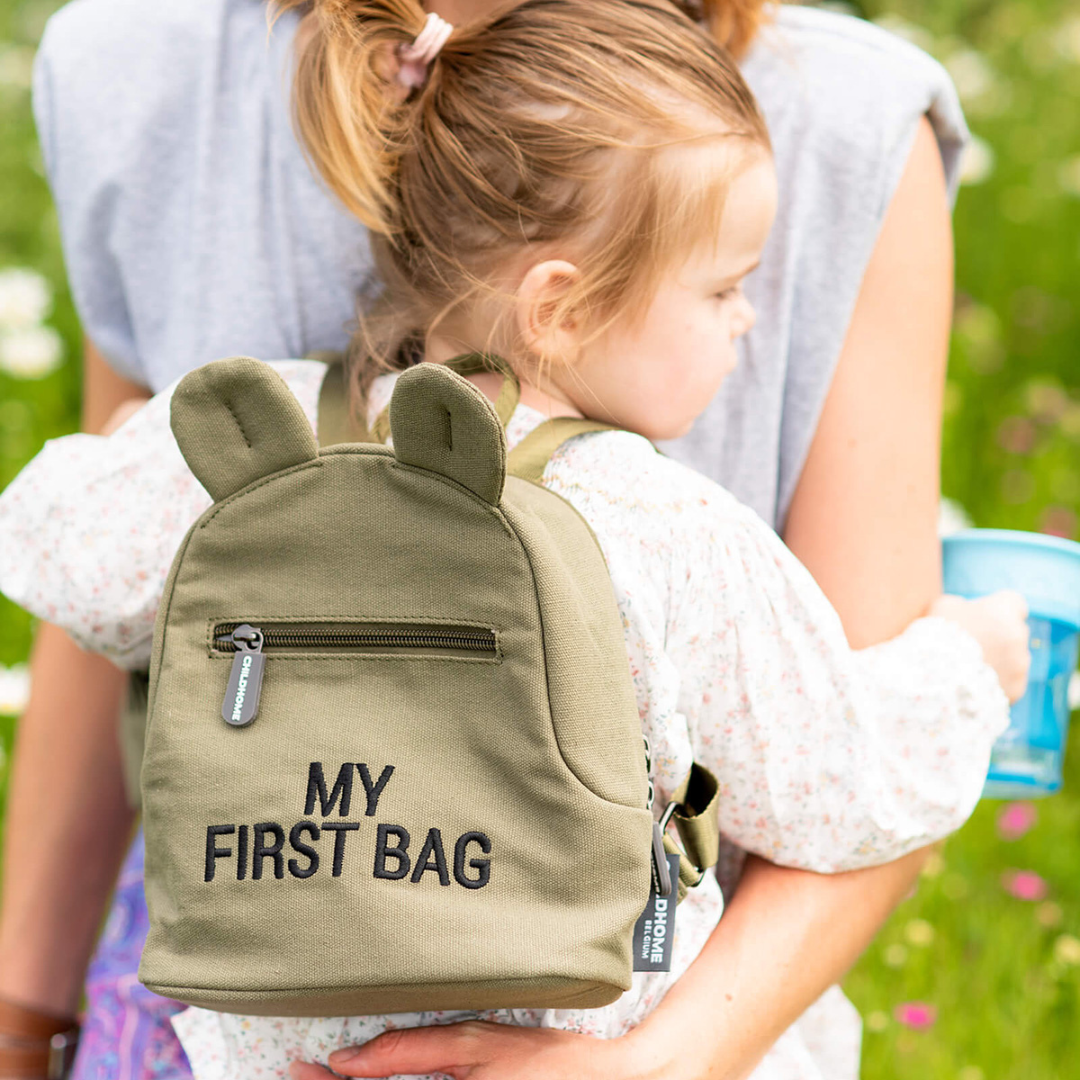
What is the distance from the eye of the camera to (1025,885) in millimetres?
2084

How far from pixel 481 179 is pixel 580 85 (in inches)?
4.7

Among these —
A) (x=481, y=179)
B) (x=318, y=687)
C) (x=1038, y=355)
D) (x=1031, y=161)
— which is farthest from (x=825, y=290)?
(x=1031, y=161)

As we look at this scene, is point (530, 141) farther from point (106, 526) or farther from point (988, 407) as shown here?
point (988, 407)

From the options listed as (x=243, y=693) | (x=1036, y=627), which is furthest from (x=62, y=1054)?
(x=1036, y=627)

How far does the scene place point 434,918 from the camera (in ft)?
3.10

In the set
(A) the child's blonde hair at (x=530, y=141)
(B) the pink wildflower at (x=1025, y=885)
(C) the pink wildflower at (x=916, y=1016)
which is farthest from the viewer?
(B) the pink wildflower at (x=1025, y=885)

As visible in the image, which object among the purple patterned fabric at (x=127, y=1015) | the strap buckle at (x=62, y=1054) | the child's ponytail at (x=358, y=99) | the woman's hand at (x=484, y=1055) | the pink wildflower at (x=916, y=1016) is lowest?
the strap buckle at (x=62, y=1054)

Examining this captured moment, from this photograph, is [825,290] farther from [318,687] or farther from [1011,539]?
[318,687]

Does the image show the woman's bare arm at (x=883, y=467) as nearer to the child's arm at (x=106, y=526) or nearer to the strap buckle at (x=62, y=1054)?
the child's arm at (x=106, y=526)

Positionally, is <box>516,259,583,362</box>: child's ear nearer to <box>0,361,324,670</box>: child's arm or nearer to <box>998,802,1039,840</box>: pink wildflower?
<box>0,361,324,670</box>: child's arm

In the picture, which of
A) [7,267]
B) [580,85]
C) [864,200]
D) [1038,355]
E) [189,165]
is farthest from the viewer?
[7,267]

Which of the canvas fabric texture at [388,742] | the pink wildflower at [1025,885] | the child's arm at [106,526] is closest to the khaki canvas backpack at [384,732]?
the canvas fabric texture at [388,742]

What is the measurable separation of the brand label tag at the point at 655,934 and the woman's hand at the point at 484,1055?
0.09 m

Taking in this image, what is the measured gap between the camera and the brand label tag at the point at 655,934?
1.08 m
